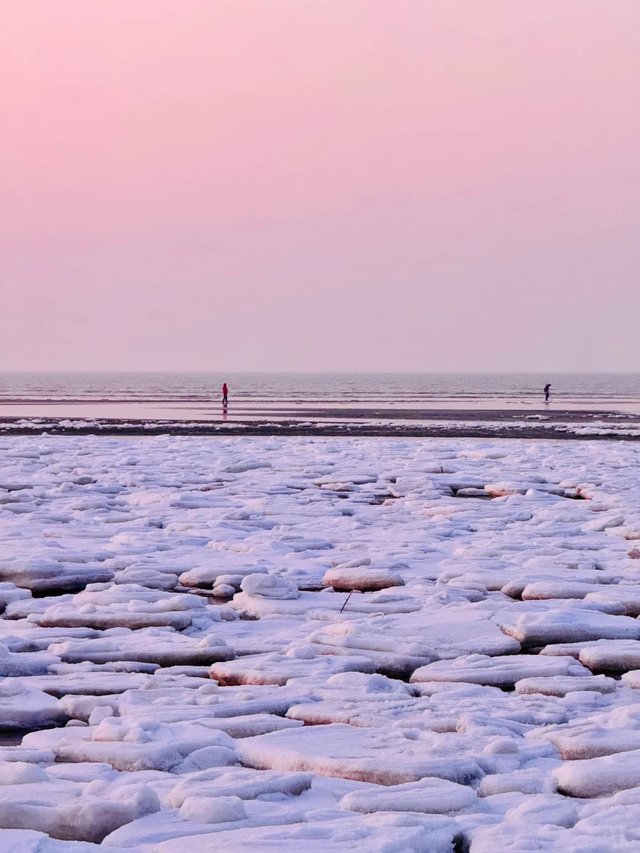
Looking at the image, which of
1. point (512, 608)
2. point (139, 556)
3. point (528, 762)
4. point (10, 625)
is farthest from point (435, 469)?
point (528, 762)

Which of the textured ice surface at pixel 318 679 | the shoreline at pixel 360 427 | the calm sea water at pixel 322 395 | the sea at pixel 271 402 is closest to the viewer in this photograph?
the textured ice surface at pixel 318 679

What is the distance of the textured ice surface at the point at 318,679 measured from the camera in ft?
10.2

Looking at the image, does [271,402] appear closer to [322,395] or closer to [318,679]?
[322,395]

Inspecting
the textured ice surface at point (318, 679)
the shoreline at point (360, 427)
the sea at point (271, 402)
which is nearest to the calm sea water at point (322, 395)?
the sea at point (271, 402)

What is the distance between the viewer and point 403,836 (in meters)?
2.94

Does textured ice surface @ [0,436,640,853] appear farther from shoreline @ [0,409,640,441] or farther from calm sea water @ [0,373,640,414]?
calm sea water @ [0,373,640,414]

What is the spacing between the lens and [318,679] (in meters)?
4.65

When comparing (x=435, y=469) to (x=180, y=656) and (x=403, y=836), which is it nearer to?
(x=180, y=656)

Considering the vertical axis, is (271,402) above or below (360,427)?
below

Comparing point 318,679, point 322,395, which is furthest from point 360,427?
point 322,395

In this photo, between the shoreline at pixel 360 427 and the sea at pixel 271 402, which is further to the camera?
the sea at pixel 271 402

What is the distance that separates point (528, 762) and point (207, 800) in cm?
115

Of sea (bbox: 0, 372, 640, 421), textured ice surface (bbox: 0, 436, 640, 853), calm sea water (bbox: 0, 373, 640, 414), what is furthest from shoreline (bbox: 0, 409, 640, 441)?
textured ice surface (bbox: 0, 436, 640, 853)

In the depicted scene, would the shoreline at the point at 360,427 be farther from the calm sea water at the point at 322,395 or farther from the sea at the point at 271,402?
the calm sea water at the point at 322,395
